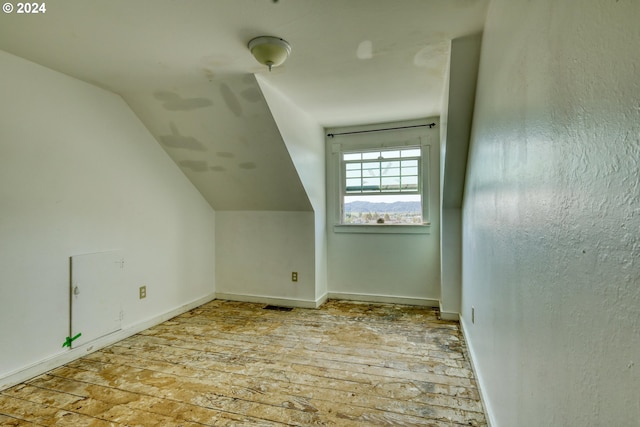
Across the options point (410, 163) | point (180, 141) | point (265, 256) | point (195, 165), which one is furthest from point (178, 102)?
point (410, 163)

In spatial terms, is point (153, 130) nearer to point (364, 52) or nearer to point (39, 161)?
point (39, 161)

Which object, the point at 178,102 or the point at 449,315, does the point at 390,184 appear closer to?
the point at 449,315

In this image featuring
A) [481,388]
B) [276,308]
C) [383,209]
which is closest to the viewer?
[481,388]

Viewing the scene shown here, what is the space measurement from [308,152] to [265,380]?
225 cm

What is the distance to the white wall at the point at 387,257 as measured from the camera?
3643mm

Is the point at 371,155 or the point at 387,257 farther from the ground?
the point at 371,155

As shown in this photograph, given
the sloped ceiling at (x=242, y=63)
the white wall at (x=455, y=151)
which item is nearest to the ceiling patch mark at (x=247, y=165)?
the sloped ceiling at (x=242, y=63)

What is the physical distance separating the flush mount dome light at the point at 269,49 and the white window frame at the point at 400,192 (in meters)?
2.01

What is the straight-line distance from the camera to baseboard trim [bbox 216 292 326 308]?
369 cm

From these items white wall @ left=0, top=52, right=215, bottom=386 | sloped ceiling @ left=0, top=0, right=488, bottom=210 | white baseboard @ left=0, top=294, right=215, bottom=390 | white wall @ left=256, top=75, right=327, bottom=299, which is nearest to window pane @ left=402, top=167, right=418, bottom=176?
sloped ceiling @ left=0, top=0, right=488, bottom=210

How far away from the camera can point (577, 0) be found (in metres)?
0.72

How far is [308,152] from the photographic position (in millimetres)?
3461

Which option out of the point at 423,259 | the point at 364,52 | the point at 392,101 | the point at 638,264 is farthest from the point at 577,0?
the point at 423,259

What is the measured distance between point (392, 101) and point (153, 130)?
2341 millimetres
